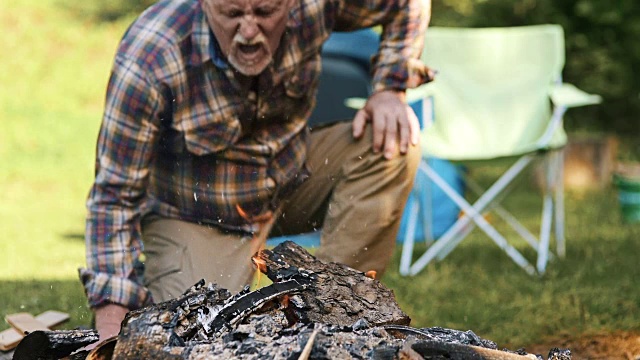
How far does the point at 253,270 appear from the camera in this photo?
381 centimetres

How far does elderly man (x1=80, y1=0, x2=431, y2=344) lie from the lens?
341 cm

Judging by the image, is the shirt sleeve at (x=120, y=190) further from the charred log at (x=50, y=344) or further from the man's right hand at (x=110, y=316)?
the charred log at (x=50, y=344)

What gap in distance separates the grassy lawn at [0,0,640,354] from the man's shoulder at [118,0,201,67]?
55.9 inches

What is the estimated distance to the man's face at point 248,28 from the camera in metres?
3.29

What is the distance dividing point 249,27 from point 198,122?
1.69 ft

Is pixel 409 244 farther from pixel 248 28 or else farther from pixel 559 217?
pixel 248 28

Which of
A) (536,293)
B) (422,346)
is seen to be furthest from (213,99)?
(536,293)

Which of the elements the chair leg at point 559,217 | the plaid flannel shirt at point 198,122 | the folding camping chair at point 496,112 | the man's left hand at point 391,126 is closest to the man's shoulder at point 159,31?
the plaid flannel shirt at point 198,122

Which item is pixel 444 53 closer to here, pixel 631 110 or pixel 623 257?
pixel 623 257

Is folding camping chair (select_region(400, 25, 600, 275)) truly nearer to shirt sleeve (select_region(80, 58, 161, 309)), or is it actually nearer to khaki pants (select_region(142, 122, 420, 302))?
khaki pants (select_region(142, 122, 420, 302))

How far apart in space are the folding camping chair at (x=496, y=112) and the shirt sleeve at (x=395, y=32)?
1854mm

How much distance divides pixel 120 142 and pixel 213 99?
41 cm

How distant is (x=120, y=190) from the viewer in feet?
11.1

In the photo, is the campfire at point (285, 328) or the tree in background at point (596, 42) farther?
the tree in background at point (596, 42)
